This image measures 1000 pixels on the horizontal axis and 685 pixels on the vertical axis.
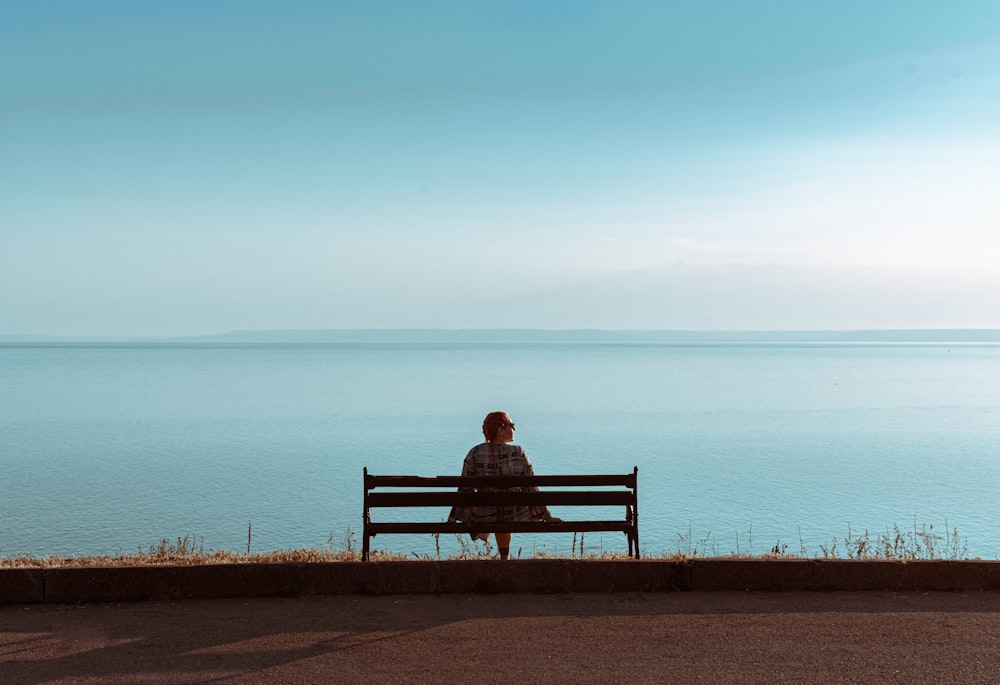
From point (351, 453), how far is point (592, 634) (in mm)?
35178

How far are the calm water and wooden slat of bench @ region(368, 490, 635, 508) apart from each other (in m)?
8.93

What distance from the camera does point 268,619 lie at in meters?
7.24

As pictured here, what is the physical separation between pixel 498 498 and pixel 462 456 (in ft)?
99.8

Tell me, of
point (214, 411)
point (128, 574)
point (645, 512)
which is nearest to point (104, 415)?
point (214, 411)

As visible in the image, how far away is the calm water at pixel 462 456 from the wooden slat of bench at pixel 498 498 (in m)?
8.93

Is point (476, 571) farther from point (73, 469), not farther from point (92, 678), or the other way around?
point (73, 469)

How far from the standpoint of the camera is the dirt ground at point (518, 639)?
20.0ft

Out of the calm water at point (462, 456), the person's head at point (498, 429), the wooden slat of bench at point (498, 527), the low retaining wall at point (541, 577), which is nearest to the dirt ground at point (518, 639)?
the low retaining wall at point (541, 577)

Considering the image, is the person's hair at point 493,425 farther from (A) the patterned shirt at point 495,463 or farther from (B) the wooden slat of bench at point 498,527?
(B) the wooden slat of bench at point 498,527

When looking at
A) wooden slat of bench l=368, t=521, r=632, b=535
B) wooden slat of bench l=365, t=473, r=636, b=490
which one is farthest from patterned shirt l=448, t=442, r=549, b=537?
wooden slat of bench l=365, t=473, r=636, b=490

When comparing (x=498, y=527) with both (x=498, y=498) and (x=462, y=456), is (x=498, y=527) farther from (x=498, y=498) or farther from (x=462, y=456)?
(x=462, y=456)

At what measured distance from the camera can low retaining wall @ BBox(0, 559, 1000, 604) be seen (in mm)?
7828

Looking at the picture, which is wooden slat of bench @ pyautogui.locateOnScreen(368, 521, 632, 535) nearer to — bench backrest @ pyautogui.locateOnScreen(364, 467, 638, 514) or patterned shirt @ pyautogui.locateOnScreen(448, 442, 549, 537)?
bench backrest @ pyautogui.locateOnScreen(364, 467, 638, 514)

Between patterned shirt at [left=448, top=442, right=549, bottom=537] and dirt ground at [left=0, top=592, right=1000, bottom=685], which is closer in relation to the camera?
dirt ground at [left=0, top=592, right=1000, bottom=685]
